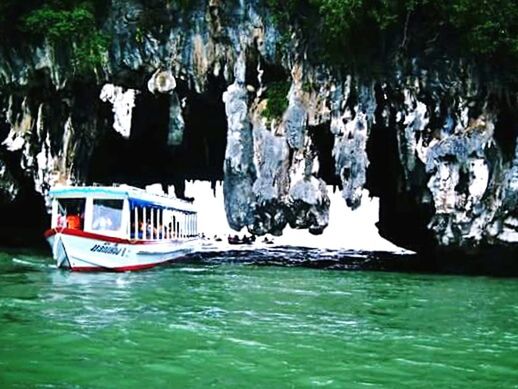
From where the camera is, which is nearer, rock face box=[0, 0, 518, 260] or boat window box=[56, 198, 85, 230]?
boat window box=[56, 198, 85, 230]

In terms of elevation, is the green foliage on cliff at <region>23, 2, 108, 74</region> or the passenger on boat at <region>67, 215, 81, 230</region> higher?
the green foliage on cliff at <region>23, 2, 108, 74</region>

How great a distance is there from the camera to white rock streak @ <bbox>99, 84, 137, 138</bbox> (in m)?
23.0

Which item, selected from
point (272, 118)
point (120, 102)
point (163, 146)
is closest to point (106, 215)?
point (272, 118)

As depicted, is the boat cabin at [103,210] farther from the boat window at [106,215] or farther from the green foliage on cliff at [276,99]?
the green foliage on cliff at [276,99]

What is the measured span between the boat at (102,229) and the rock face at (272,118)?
7.97ft

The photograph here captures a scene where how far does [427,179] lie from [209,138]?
12062 mm

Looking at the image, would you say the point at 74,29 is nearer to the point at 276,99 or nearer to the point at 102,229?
the point at 276,99

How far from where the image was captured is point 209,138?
1174 inches

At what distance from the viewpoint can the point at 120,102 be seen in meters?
23.3

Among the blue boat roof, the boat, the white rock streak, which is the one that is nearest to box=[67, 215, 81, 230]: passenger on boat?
the boat

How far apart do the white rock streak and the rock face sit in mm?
48

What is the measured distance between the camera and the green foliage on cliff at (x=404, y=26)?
17.8 metres

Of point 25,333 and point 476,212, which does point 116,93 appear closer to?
point 476,212

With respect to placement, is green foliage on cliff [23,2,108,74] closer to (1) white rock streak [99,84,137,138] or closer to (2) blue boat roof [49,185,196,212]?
(1) white rock streak [99,84,137,138]
